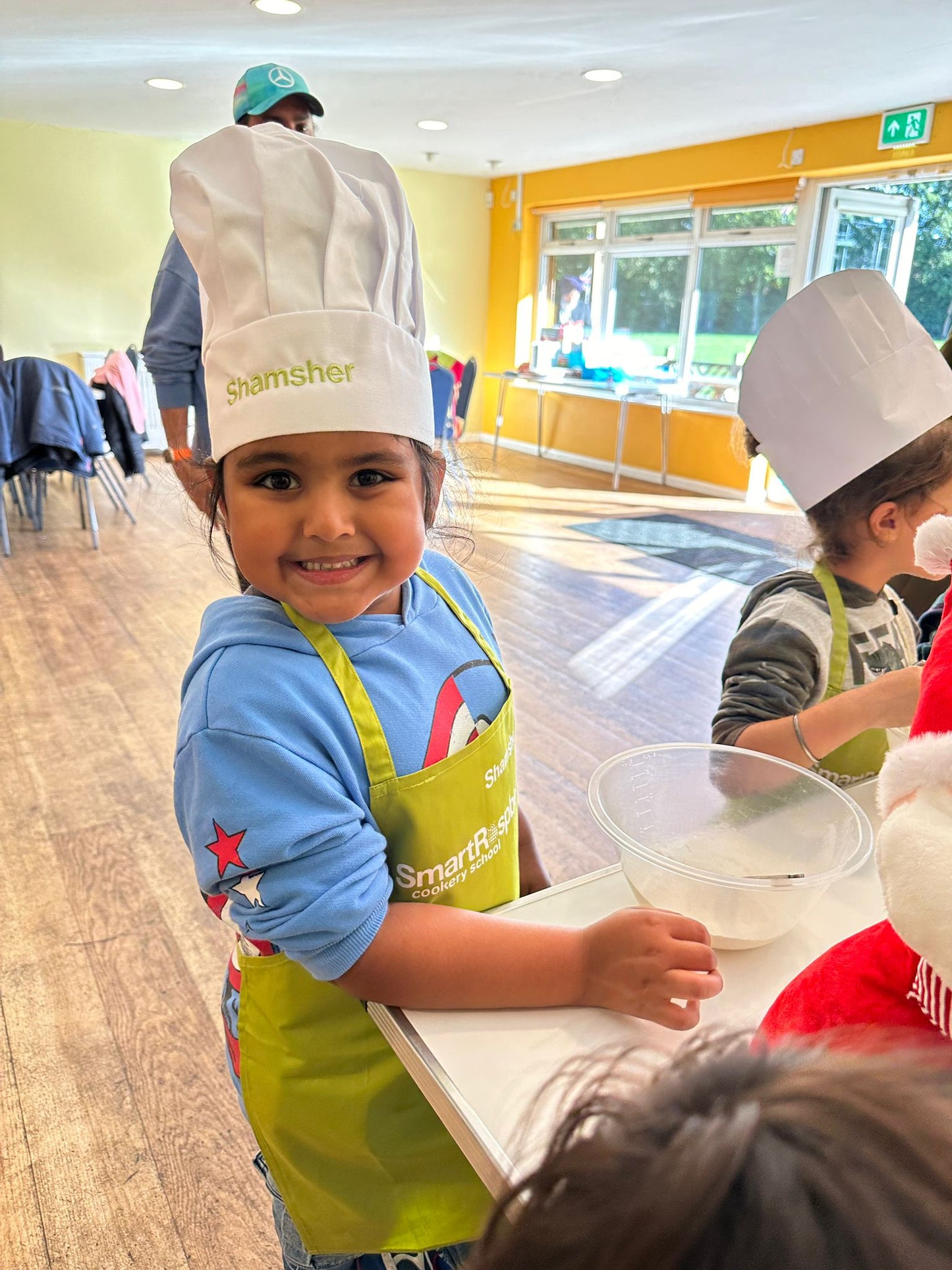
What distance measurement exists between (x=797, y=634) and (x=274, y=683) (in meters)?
0.68

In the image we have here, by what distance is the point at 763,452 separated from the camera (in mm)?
1251

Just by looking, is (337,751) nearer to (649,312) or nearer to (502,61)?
(502,61)

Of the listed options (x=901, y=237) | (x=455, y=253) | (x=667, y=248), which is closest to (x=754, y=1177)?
(x=901, y=237)

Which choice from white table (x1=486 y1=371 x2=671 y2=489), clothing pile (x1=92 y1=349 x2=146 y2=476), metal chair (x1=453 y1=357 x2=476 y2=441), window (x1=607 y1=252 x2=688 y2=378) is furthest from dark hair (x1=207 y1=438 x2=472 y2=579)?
window (x1=607 y1=252 x2=688 y2=378)

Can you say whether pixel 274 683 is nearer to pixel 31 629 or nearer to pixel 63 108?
pixel 31 629

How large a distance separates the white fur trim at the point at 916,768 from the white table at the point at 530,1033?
0.57ft

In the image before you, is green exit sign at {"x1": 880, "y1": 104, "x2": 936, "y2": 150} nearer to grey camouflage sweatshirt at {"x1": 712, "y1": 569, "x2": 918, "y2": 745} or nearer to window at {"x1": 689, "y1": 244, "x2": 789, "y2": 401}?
window at {"x1": 689, "y1": 244, "x2": 789, "y2": 401}

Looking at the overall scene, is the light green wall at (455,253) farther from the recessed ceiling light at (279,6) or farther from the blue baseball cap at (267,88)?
the blue baseball cap at (267,88)

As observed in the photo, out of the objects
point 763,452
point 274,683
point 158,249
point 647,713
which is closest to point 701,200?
point 158,249

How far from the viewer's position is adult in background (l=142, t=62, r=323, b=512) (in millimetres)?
2025

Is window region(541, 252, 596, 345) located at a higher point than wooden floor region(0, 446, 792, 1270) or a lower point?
higher

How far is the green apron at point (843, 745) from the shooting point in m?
1.04

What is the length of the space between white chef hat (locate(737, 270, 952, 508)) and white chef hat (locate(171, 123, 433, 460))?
24.6 inches

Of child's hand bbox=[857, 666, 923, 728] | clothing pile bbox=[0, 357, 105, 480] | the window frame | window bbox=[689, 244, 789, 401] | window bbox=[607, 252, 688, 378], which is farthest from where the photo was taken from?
window bbox=[607, 252, 688, 378]
